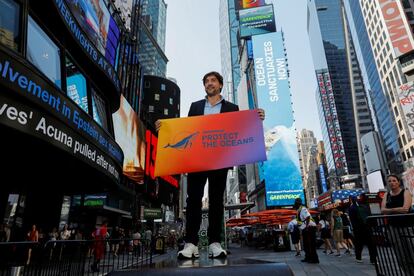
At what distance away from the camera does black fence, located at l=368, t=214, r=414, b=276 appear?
3.82 metres

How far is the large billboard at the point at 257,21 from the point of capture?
225 ft

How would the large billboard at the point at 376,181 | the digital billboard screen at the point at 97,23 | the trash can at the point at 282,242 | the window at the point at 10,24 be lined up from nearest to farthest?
the window at the point at 10,24 < the digital billboard screen at the point at 97,23 < the trash can at the point at 282,242 < the large billboard at the point at 376,181

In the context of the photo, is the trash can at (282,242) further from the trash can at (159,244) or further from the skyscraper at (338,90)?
the skyscraper at (338,90)

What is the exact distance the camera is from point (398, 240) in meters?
3.99

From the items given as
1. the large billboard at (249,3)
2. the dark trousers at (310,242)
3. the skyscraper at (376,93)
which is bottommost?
the dark trousers at (310,242)

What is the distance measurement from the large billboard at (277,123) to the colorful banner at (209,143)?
51855mm

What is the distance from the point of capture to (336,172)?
98.1 meters

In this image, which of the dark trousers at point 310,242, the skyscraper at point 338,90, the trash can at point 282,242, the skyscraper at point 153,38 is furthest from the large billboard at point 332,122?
the dark trousers at point 310,242

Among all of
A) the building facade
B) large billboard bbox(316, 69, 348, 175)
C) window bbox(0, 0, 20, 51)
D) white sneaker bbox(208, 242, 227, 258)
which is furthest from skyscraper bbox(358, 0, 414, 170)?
window bbox(0, 0, 20, 51)

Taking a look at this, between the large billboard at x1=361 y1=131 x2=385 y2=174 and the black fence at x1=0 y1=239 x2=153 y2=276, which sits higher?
the large billboard at x1=361 y1=131 x2=385 y2=174

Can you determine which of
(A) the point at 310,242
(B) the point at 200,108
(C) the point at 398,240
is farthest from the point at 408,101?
(B) the point at 200,108

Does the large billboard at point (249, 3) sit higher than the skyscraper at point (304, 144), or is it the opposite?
the large billboard at point (249, 3)

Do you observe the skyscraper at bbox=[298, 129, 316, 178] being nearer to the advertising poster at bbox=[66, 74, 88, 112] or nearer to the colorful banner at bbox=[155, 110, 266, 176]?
the advertising poster at bbox=[66, 74, 88, 112]

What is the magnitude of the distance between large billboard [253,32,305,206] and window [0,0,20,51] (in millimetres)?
52123
